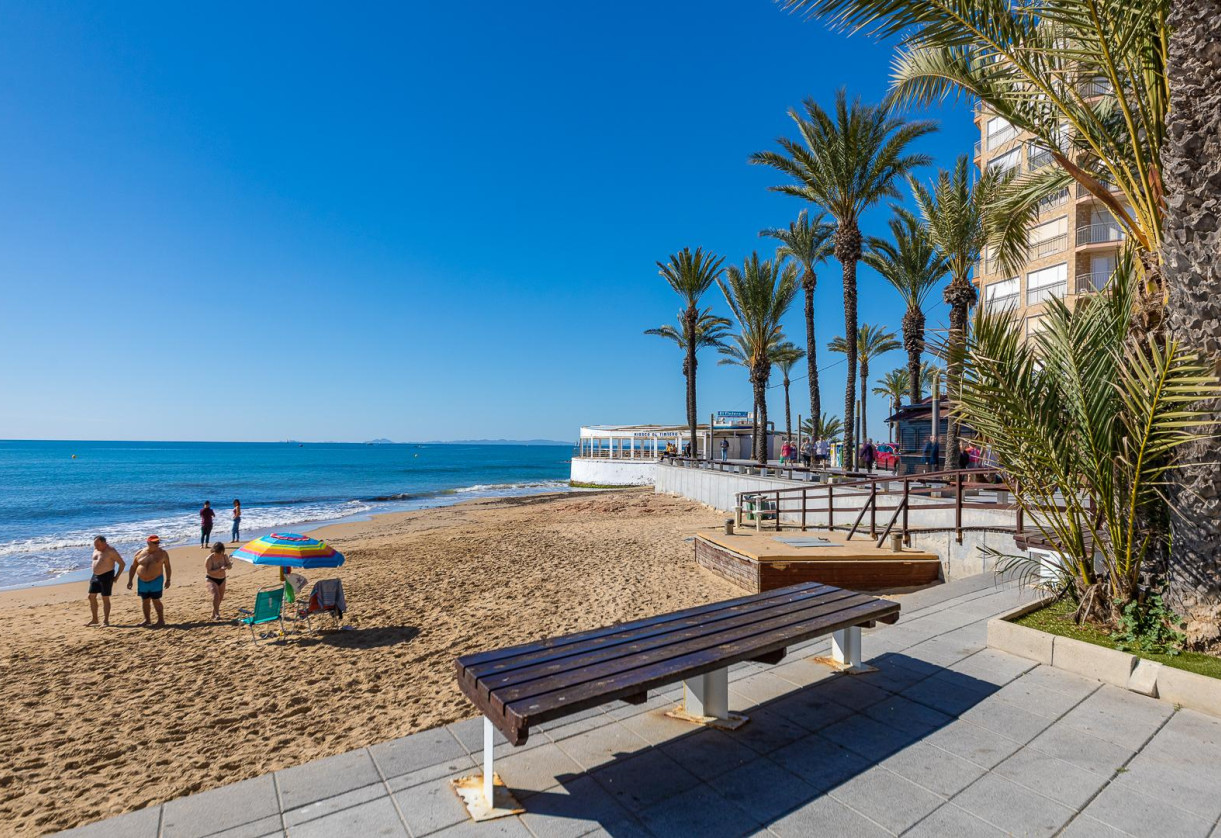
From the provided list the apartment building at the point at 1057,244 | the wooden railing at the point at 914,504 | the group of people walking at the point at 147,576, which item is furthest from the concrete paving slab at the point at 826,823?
the apartment building at the point at 1057,244

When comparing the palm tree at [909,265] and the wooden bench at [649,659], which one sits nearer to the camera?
the wooden bench at [649,659]

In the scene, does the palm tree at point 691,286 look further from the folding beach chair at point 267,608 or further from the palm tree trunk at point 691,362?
the folding beach chair at point 267,608

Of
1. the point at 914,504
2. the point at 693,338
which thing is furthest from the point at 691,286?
the point at 914,504

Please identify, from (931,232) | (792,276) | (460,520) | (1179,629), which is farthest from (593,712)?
(792,276)

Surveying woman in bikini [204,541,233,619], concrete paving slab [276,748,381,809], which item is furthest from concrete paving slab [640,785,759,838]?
woman in bikini [204,541,233,619]

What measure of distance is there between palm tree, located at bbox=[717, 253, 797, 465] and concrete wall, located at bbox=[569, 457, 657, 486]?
9.29 metres

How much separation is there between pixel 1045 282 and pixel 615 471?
26204 millimetres

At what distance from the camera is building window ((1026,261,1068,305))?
1020 inches

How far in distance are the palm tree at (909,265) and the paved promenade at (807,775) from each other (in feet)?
71.0

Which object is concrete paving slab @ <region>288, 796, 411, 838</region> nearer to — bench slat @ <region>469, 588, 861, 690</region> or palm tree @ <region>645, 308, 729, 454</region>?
bench slat @ <region>469, 588, 861, 690</region>

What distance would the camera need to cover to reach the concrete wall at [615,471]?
4003 centimetres

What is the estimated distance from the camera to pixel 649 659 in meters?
3.17

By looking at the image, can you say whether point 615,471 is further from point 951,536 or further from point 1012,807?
point 1012,807

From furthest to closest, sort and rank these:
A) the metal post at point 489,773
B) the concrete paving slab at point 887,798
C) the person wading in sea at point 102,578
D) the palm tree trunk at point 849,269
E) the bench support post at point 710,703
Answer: the palm tree trunk at point 849,269 < the person wading in sea at point 102,578 < the bench support post at point 710,703 < the metal post at point 489,773 < the concrete paving slab at point 887,798
